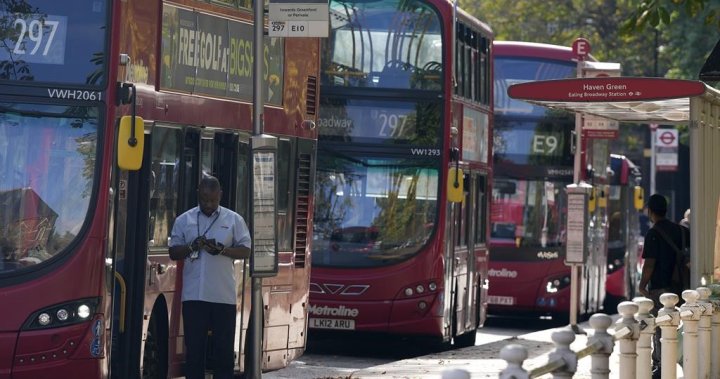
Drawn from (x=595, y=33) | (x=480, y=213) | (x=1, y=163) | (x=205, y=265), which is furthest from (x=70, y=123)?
(x=595, y=33)

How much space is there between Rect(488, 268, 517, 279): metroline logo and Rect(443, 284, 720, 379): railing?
1241 centimetres

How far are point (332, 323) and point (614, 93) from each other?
654 cm

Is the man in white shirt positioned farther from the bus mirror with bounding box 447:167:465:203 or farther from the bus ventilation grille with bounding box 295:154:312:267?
the bus mirror with bounding box 447:167:465:203

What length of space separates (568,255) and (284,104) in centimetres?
932

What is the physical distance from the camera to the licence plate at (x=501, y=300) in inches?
1073

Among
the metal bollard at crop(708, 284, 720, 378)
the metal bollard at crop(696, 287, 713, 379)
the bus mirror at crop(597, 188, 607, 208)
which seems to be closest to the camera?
the metal bollard at crop(696, 287, 713, 379)

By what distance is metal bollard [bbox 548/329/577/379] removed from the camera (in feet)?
24.0

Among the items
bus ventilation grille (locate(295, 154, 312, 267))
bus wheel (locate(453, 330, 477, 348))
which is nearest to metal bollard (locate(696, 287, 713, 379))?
bus ventilation grille (locate(295, 154, 312, 267))

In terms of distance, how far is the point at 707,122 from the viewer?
14.7m

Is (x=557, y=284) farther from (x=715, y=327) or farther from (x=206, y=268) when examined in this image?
(x=206, y=268)

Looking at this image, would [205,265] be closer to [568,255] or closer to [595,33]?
[568,255]

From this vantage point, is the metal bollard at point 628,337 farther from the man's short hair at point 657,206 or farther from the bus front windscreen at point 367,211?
the bus front windscreen at point 367,211

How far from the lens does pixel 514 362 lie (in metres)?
6.40

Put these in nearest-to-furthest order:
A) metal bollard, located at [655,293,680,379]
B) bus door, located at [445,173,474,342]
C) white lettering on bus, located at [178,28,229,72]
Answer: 1. metal bollard, located at [655,293,680,379]
2. white lettering on bus, located at [178,28,229,72]
3. bus door, located at [445,173,474,342]
